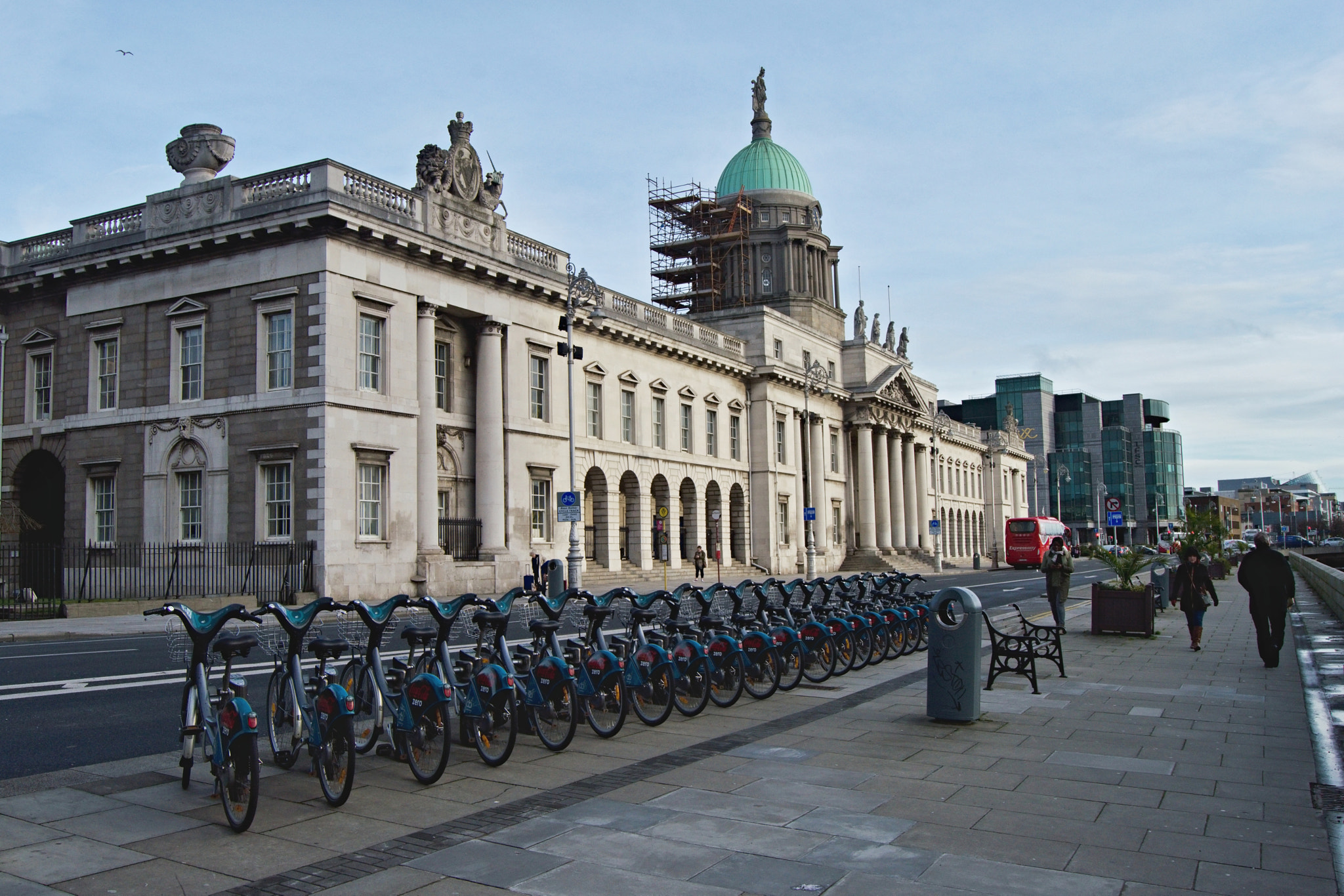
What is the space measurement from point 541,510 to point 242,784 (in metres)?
31.5

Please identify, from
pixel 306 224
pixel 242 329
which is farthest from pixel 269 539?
pixel 306 224

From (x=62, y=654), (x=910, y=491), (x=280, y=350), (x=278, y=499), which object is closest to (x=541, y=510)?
(x=278, y=499)

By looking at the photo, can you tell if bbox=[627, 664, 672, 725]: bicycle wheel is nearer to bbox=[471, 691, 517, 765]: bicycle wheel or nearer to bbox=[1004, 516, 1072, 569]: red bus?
bbox=[471, 691, 517, 765]: bicycle wheel

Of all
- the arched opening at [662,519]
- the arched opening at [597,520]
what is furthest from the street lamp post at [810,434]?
the arched opening at [597,520]

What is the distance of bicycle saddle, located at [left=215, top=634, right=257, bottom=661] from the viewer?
7398 mm

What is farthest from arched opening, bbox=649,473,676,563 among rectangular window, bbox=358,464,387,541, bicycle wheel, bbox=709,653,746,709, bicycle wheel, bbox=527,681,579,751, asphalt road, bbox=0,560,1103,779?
bicycle wheel, bbox=527,681,579,751

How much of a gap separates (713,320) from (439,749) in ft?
171

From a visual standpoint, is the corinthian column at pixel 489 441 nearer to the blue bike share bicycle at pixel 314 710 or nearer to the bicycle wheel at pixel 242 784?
the blue bike share bicycle at pixel 314 710

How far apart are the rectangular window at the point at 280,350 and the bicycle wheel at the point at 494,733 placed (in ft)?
74.9

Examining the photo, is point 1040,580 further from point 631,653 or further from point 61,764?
point 61,764

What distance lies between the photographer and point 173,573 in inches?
1120

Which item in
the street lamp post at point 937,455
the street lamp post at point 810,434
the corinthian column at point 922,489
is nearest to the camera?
the street lamp post at point 810,434

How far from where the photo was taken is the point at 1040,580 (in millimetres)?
46188

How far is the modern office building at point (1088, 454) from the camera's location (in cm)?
13950
